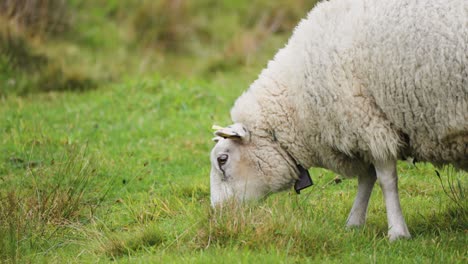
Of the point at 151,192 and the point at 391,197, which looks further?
the point at 151,192

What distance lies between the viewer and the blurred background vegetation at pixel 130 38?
32.2 feet

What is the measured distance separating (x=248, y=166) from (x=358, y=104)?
975 mm

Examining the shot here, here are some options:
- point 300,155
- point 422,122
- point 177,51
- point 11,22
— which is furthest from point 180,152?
point 177,51

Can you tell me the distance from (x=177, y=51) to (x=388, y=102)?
24.6 feet

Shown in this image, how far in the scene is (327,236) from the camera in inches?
181

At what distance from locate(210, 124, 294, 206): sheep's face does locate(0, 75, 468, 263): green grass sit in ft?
0.44

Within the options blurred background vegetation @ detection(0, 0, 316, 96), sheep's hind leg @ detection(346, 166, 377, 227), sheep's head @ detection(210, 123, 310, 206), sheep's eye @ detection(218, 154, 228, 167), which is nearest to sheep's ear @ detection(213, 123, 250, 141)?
sheep's head @ detection(210, 123, 310, 206)

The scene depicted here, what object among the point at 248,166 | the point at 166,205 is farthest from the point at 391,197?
the point at 166,205

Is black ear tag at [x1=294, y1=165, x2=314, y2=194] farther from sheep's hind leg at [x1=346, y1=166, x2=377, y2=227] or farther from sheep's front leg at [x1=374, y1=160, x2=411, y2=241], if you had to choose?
sheep's front leg at [x1=374, y1=160, x2=411, y2=241]

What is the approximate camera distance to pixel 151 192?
20.4ft

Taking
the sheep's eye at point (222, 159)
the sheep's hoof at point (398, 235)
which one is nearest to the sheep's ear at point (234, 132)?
the sheep's eye at point (222, 159)

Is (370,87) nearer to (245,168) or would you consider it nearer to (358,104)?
(358,104)

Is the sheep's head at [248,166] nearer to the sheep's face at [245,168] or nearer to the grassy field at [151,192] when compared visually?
the sheep's face at [245,168]

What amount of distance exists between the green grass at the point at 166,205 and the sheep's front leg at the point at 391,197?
4.5 inches
